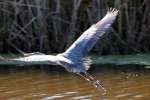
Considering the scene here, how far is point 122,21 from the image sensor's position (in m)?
7.23

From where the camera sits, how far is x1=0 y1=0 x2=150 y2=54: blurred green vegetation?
7.15 metres

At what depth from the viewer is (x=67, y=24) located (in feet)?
24.0

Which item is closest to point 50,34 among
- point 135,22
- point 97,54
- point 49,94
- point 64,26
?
point 64,26

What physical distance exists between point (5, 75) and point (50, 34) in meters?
1.18

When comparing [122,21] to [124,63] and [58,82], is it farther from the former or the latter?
[58,82]

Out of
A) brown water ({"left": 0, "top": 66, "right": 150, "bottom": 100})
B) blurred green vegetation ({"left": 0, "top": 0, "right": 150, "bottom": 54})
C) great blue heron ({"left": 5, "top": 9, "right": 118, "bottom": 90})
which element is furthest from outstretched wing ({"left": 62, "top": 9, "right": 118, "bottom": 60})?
blurred green vegetation ({"left": 0, "top": 0, "right": 150, "bottom": 54})

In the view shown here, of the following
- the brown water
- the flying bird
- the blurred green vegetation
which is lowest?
the brown water

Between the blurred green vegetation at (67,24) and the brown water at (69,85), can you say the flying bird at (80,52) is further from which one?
the blurred green vegetation at (67,24)

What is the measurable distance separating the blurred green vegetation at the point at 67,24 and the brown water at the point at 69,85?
63cm

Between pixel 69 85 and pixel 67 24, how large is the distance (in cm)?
158

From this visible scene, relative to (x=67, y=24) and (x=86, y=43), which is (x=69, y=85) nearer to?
(x=67, y=24)

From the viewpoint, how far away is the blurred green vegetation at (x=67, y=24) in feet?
23.5

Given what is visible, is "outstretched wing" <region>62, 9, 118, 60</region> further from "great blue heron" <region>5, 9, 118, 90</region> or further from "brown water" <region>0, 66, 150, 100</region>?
"brown water" <region>0, 66, 150, 100</region>

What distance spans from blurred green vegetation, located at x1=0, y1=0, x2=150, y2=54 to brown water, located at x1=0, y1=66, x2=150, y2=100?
63 cm
